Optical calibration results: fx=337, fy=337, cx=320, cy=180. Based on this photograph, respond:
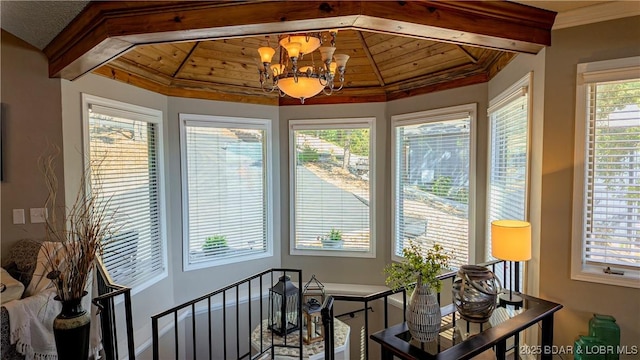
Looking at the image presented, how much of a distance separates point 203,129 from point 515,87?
11.5ft

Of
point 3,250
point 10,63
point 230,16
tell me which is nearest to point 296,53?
point 230,16

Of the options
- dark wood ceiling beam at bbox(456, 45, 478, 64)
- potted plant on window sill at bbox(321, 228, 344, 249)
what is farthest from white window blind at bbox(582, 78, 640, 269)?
potted plant on window sill at bbox(321, 228, 344, 249)

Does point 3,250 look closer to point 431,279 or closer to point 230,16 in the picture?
point 230,16

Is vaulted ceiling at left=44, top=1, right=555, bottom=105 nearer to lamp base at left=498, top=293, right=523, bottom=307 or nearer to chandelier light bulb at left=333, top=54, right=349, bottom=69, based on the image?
chandelier light bulb at left=333, top=54, right=349, bottom=69

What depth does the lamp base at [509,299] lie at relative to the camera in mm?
2271

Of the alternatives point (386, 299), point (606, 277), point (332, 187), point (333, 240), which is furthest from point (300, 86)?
point (333, 240)

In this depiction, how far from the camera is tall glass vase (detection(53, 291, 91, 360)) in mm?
2232

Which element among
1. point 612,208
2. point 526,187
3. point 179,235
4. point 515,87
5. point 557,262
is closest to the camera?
point 612,208

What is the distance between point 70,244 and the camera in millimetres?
2369

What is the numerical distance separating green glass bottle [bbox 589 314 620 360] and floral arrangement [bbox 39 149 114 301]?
343 centimetres

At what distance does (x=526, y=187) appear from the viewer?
2639 millimetres

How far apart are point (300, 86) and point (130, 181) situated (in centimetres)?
226

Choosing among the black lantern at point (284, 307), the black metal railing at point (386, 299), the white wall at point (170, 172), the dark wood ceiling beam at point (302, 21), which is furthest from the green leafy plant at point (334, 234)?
the dark wood ceiling beam at point (302, 21)

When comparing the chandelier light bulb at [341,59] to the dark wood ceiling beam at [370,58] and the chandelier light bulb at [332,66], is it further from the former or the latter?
the dark wood ceiling beam at [370,58]
